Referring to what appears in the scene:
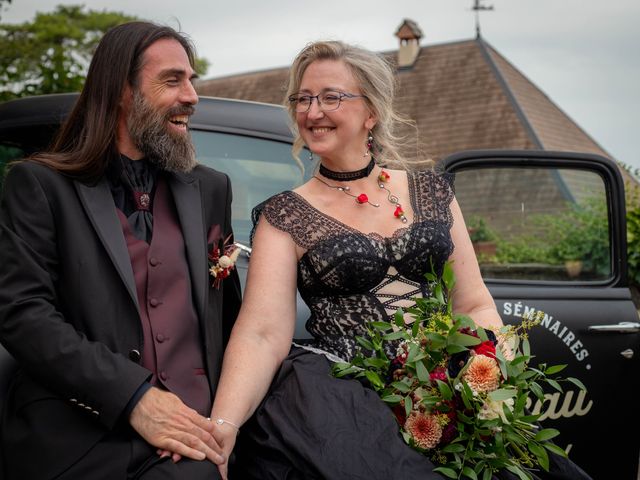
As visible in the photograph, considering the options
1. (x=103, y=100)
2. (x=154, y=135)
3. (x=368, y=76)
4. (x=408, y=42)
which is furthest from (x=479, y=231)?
(x=408, y=42)

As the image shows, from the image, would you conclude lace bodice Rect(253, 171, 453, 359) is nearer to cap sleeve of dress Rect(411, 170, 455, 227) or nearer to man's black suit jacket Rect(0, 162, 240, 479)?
cap sleeve of dress Rect(411, 170, 455, 227)

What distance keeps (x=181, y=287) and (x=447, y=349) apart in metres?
0.87

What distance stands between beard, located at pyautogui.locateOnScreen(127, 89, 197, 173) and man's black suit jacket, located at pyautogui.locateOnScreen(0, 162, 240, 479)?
0.21 metres

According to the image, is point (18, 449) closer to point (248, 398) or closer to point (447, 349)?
point (248, 398)

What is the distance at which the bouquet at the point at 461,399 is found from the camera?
2.94 metres

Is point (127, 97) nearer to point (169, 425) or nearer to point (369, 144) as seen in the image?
point (369, 144)

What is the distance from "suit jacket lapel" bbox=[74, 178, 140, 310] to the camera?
9.56 ft

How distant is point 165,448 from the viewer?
278 centimetres

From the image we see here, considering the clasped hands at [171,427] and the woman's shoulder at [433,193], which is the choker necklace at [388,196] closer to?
the woman's shoulder at [433,193]

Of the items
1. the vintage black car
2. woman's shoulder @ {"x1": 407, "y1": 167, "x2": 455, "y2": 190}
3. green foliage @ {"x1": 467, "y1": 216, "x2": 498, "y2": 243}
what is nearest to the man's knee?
the vintage black car

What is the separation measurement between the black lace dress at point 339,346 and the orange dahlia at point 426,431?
5cm

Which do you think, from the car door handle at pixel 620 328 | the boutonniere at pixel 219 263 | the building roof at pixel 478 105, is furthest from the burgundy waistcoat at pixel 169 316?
the building roof at pixel 478 105

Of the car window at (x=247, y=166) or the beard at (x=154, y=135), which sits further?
the car window at (x=247, y=166)

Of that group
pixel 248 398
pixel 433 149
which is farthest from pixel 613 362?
pixel 433 149
